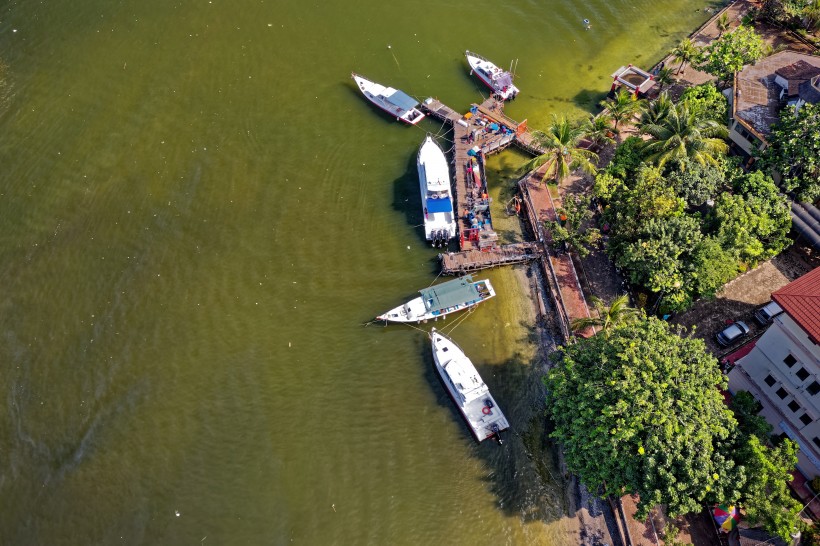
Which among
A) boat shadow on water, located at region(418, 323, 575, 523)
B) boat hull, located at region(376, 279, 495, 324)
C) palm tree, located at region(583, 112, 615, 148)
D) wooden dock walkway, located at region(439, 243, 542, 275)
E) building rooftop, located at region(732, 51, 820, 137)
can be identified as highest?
building rooftop, located at region(732, 51, 820, 137)

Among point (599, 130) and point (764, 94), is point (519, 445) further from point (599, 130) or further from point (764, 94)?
point (764, 94)

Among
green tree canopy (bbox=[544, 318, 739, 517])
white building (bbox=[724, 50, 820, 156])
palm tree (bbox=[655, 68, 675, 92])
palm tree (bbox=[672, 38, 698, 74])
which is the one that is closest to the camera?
green tree canopy (bbox=[544, 318, 739, 517])

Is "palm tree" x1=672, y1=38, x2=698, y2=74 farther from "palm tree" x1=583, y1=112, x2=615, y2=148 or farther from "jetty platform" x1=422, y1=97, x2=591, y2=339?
"jetty platform" x1=422, y1=97, x2=591, y2=339

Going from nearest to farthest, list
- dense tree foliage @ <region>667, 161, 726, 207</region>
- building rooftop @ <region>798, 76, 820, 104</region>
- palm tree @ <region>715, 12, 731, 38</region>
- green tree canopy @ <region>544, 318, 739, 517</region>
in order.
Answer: green tree canopy @ <region>544, 318, 739, 517</region>
dense tree foliage @ <region>667, 161, 726, 207</region>
building rooftop @ <region>798, 76, 820, 104</region>
palm tree @ <region>715, 12, 731, 38</region>

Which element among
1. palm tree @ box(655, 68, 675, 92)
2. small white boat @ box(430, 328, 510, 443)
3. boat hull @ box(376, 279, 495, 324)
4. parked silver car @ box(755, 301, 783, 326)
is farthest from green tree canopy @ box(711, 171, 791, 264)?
small white boat @ box(430, 328, 510, 443)

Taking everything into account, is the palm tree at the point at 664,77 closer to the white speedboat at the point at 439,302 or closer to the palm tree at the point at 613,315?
the palm tree at the point at 613,315

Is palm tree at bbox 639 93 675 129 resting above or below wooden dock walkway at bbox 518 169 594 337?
above

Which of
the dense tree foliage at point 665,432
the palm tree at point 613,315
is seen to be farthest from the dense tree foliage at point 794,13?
the dense tree foliage at point 665,432
